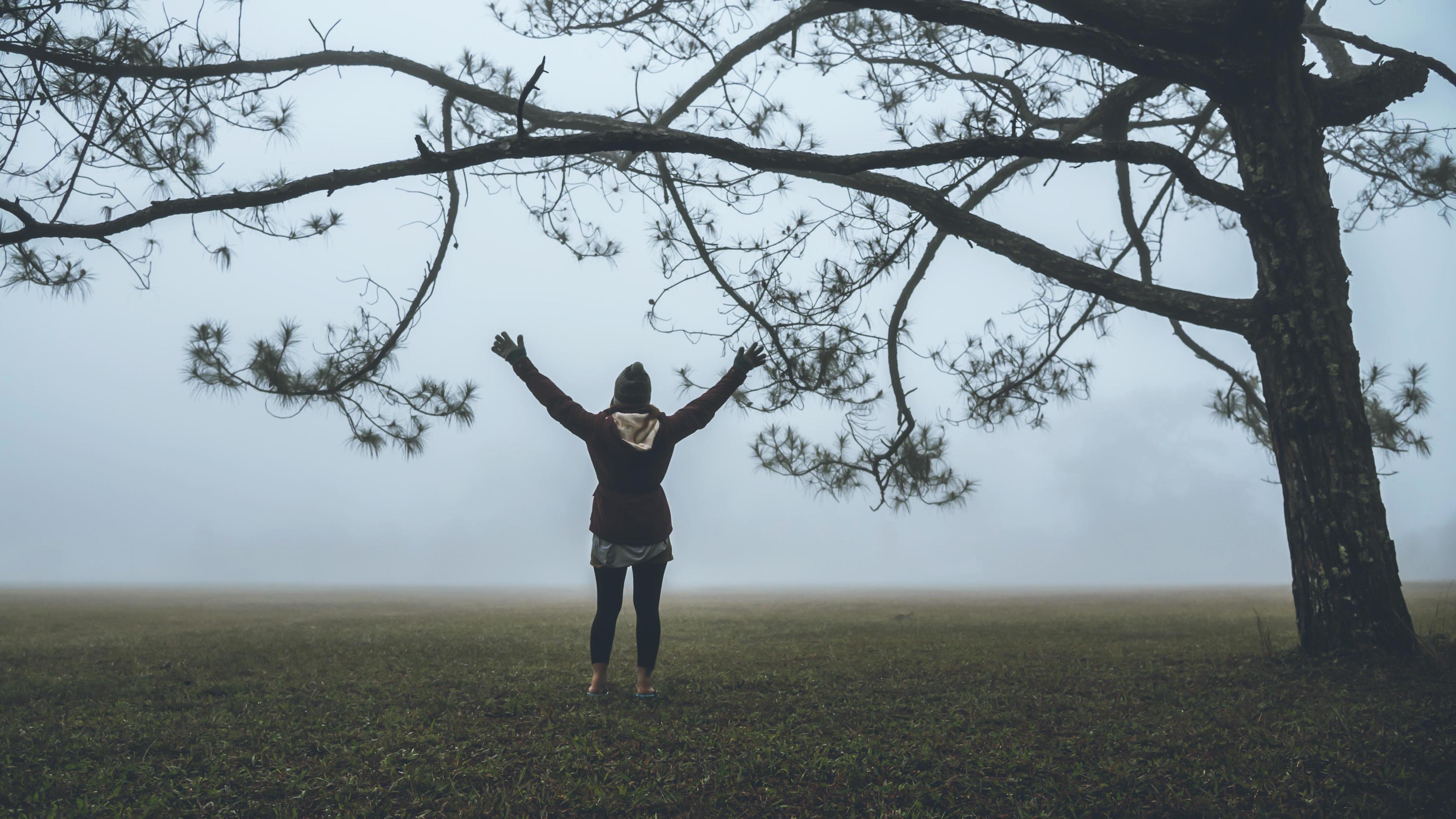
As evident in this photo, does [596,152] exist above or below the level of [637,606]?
above

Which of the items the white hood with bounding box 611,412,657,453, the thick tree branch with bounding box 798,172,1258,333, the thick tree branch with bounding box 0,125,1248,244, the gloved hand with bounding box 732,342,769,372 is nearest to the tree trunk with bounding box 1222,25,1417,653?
the thick tree branch with bounding box 798,172,1258,333

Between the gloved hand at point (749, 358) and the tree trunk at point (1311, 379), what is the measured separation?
238 centimetres

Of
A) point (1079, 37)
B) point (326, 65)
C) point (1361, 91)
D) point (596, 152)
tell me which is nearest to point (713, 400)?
point (596, 152)

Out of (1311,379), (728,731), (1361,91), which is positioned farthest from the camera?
(1361,91)

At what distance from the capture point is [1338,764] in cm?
205

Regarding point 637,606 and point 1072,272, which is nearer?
point 637,606

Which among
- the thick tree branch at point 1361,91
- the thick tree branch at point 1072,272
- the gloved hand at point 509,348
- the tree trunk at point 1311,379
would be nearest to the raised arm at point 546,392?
the gloved hand at point 509,348

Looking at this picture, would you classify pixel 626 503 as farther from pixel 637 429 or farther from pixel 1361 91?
pixel 1361 91

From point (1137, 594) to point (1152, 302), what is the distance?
1170 cm

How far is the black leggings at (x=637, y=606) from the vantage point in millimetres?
2670

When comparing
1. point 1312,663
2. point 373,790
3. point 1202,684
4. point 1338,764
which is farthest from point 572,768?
point 1312,663

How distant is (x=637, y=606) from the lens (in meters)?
2.69

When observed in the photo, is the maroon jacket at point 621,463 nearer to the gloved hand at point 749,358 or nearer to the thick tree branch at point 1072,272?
the gloved hand at point 749,358

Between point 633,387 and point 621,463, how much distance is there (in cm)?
32
